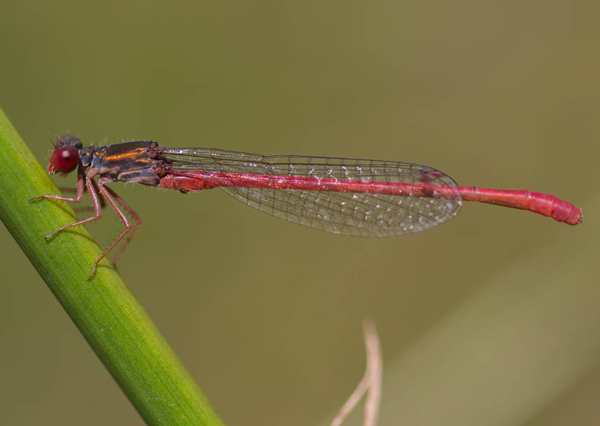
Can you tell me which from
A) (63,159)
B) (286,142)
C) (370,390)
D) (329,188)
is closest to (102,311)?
(370,390)

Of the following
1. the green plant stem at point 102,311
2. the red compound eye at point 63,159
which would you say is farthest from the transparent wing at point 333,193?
the green plant stem at point 102,311

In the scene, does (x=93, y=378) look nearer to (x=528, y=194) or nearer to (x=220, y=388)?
(x=220, y=388)

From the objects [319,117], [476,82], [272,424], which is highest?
[319,117]

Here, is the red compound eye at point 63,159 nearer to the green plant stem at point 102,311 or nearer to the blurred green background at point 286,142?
the green plant stem at point 102,311

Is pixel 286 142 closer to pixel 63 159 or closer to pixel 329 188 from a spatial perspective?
pixel 329 188

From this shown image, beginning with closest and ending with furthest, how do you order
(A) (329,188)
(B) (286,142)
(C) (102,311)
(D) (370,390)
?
(C) (102,311) < (D) (370,390) < (A) (329,188) < (B) (286,142)

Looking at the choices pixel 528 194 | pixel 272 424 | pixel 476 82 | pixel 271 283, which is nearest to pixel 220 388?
pixel 272 424
